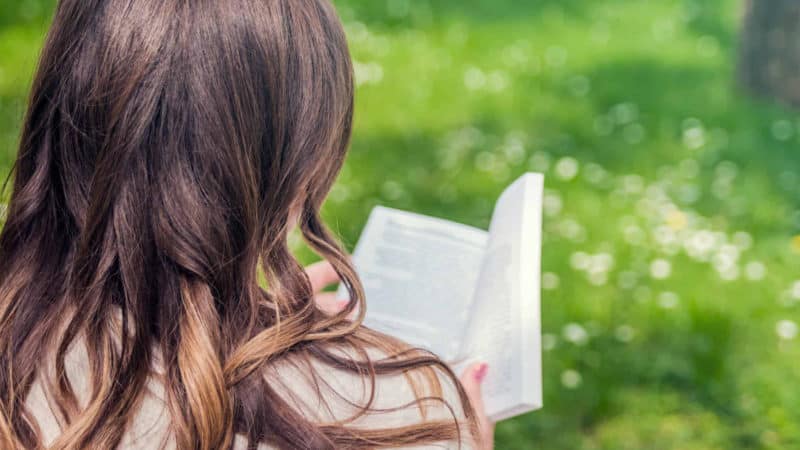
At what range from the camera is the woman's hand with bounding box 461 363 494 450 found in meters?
1.30

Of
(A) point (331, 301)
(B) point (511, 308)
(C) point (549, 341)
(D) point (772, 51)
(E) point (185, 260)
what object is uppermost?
(E) point (185, 260)

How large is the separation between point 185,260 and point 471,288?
2.29 ft

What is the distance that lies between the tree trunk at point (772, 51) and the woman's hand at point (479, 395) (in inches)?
111

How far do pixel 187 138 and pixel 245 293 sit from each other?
199mm

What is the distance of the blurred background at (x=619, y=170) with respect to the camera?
2275 millimetres

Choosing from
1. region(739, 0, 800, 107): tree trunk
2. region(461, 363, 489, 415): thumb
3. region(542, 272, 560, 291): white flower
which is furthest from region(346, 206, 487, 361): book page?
region(739, 0, 800, 107): tree trunk

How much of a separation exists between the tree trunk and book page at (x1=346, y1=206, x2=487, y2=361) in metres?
2.47

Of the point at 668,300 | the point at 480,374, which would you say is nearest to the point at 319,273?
the point at 480,374

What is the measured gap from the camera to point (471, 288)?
1676 millimetres

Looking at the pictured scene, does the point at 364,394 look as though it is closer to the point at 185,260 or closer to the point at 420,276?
the point at 185,260

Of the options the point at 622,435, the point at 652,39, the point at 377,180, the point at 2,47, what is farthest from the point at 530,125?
the point at 2,47

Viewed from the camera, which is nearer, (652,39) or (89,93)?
(89,93)

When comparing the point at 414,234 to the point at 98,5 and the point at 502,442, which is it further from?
the point at 98,5

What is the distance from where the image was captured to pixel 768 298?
8.38ft
